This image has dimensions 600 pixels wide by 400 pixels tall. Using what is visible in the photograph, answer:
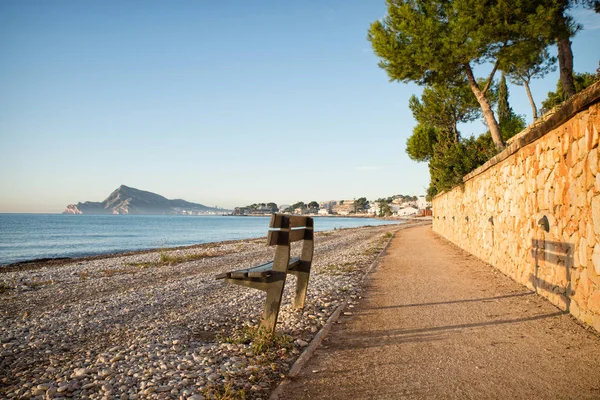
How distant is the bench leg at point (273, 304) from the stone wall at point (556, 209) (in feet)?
10.9

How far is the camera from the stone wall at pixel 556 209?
4160 mm

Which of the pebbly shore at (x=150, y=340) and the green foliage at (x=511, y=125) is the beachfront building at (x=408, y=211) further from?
the pebbly shore at (x=150, y=340)

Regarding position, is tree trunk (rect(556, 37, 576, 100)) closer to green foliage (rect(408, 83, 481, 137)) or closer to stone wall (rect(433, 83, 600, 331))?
stone wall (rect(433, 83, 600, 331))

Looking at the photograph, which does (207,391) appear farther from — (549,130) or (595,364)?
(549,130)

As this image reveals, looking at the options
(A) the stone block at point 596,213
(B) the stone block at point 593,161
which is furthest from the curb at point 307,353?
(B) the stone block at point 593,161

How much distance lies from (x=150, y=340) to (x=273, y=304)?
60.3 inches

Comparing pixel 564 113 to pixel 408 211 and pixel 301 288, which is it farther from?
pixel 408 211

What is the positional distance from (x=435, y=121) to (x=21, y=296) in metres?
25.5

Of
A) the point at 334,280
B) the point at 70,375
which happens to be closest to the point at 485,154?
the point at 334,280

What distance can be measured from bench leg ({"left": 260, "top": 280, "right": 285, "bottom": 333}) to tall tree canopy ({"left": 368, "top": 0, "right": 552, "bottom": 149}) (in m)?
12.5

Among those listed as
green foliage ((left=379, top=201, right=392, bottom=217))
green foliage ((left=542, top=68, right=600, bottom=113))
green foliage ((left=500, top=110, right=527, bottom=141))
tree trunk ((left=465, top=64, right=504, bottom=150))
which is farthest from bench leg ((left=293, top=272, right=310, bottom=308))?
green foliage ((left=379, top=201, right=392, bottom=217))

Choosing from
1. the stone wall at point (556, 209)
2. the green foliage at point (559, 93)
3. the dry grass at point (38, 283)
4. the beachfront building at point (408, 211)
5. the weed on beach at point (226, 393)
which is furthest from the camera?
the beachfront building at point (408, 211)

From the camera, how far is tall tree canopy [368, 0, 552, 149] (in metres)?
13.7

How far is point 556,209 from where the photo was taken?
17.3 ft
